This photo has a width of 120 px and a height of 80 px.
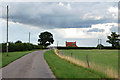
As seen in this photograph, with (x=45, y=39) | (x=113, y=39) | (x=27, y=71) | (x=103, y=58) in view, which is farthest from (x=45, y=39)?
(x=27, y=71)

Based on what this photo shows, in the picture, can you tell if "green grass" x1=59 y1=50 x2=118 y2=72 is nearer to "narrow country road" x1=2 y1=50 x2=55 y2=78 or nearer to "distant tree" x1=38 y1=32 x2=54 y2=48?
"narrow country road" x1=2 y1=50 x2=55 y2=78

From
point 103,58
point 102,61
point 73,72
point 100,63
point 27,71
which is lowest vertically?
point 103,58

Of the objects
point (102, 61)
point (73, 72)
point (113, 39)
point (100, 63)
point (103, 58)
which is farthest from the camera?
point (113, 39)

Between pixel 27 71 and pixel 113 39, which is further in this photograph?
pixel 113 39

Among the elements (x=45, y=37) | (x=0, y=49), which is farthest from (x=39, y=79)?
(x=45, y=37)

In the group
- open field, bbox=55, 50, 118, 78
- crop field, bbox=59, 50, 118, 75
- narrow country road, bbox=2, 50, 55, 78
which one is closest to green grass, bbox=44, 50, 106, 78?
narrow country road, bbox=2, 50, 55, 78

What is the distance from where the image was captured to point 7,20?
3362 centimetres

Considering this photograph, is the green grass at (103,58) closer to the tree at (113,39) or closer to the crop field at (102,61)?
the crop field at (102,61)

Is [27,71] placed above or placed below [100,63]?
above

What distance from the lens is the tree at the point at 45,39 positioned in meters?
116

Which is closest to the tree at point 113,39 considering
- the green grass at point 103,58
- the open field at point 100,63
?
the green grass at point 103,58

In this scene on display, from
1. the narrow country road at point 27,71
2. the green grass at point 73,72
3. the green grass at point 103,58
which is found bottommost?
the green grass at point 103,58

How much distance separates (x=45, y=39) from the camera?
378 ft

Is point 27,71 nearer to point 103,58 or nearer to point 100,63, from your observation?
point 100,63
